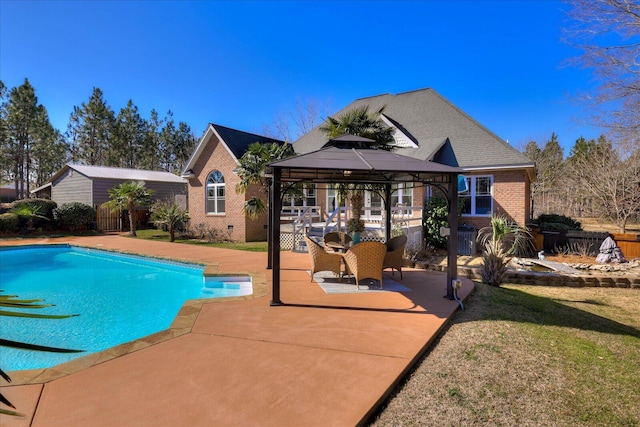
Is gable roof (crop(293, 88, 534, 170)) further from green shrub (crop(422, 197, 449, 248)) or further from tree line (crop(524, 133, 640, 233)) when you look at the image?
tree line (crop(524, 133, 640, 233))

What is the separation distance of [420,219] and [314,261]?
310 inches

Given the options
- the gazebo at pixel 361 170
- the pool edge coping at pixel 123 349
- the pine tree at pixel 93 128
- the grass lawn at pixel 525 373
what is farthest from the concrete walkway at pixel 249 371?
the pine tree at pixel 93 128

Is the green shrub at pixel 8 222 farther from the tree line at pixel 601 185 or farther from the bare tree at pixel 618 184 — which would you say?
the bare tree at pixel 618 184

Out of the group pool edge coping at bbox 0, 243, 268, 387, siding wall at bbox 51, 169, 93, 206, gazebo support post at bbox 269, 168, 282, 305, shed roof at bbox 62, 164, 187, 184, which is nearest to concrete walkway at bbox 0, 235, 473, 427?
pool edge coping at bbox 0, 243, 268, 387

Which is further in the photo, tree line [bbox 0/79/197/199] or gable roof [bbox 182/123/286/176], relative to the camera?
tree line [bbox 0/79/197/199]

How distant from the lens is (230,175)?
1867 centimetres

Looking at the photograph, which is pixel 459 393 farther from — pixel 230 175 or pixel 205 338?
pixel 230 175

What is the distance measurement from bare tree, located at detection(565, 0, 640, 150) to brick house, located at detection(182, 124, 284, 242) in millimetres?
15091

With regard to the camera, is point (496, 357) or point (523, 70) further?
point (523, 70)

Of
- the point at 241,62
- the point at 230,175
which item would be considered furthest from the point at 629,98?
the point at 241,62

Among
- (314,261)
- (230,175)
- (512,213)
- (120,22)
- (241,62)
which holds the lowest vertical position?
(314,261)

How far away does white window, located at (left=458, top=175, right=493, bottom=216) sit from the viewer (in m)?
15.4

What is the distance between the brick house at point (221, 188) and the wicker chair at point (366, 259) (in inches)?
450

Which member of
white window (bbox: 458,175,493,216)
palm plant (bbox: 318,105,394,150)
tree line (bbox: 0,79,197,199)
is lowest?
white window (bbox: 458,175,493,216)
